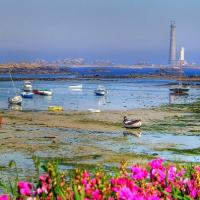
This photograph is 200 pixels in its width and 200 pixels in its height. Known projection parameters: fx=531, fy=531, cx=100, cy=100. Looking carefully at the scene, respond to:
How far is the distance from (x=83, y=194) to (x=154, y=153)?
1965 cm

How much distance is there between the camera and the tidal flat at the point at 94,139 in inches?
852

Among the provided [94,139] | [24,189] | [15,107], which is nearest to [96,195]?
[24,189]

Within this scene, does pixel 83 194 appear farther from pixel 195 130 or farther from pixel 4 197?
pixel 195 130

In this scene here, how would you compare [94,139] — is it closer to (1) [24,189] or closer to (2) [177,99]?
(1) [24,189]

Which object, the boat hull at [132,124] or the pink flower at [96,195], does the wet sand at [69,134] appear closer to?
the boat hull at [132,124]

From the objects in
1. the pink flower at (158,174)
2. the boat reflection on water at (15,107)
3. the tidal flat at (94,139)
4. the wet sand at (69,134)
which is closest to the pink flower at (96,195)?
the pink flower at (158,174)

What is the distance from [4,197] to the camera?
369 centimetres

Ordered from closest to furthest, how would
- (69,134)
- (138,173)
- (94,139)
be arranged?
(138,173), (94,139), (69,134)

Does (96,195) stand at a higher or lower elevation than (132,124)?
higher

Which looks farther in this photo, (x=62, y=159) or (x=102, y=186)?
(x=62, y=159)

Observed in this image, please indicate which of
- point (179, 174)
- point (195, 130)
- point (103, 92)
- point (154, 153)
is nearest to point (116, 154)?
point (154, 153)

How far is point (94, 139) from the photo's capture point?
27.6 meters

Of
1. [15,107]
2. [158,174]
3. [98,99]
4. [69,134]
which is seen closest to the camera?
[158,174]

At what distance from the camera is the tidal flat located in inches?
852
